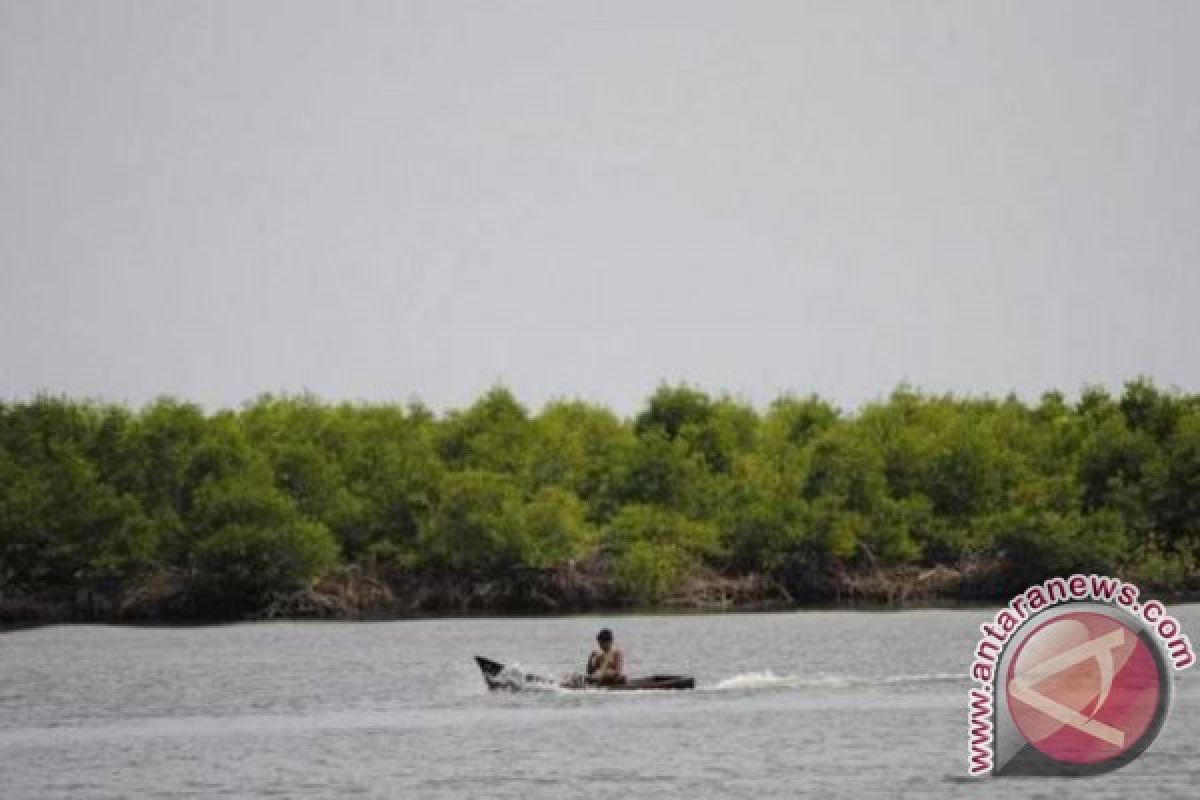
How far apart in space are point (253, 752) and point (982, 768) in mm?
14165

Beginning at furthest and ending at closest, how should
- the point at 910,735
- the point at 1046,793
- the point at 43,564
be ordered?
the point at 43,564, the point at 910,735, the point at 1046,793

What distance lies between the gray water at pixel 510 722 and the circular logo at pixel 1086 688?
2.71ft

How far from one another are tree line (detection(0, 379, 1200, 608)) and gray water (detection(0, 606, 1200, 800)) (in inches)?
551

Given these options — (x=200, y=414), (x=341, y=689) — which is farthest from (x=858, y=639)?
(x=200, y=414)

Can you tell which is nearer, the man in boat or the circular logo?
the circular logo

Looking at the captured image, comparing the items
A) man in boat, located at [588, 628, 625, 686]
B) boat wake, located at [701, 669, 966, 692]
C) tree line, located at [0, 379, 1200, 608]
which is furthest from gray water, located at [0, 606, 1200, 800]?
tree line, located at [0, 379, 1200, 608]

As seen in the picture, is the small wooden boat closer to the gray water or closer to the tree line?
the gray water

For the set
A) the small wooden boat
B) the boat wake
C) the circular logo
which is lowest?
the circular logo

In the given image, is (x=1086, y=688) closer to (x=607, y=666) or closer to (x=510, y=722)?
(x=510, y=722)

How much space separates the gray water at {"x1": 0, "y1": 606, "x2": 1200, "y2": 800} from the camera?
140 feet

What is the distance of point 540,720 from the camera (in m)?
53.3

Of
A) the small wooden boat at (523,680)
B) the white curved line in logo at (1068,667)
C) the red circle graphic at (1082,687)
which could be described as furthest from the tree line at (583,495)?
the white curved line in logo at (1068,667)

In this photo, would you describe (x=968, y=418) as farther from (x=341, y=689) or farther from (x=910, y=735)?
(x=910, y=735)

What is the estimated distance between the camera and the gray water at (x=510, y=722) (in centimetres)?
4269
